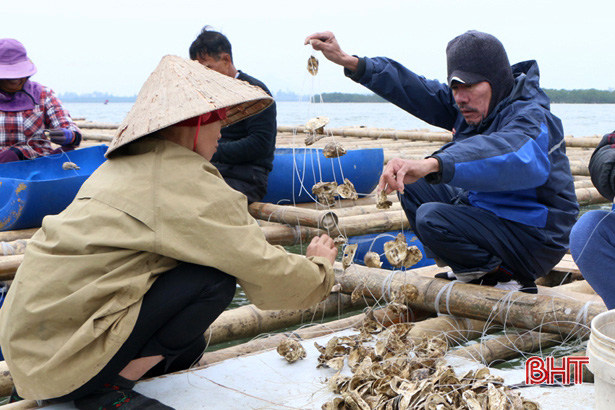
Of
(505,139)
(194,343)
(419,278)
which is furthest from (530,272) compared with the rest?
(194,343)

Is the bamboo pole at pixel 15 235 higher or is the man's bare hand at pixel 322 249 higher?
the man's bare hand at pixel 322 249

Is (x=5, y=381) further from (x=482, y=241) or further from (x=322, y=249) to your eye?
(x=482, y=241)

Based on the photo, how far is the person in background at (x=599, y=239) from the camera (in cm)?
231

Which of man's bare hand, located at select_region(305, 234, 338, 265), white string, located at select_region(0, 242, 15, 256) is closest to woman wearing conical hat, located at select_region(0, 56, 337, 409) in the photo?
man's bare hand, located at select_region(305, 234, 338, 265)

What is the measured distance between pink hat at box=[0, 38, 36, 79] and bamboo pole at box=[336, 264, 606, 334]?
300 cm

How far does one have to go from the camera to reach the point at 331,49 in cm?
312

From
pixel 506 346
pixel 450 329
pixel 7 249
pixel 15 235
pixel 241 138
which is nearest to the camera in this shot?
pixel 506 346

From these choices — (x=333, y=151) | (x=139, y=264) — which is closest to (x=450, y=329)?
(x=333, y=151)

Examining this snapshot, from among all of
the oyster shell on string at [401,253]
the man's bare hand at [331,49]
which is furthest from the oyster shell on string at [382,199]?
the man's bare hand at [331,49]

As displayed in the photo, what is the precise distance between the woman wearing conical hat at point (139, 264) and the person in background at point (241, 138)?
6.29 ft

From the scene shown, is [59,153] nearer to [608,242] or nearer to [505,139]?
[505,139]

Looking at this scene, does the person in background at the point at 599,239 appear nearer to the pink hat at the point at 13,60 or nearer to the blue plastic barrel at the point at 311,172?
the blue plastic barrel at the point at 311,172

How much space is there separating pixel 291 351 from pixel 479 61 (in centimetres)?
146

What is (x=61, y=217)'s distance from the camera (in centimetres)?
199
